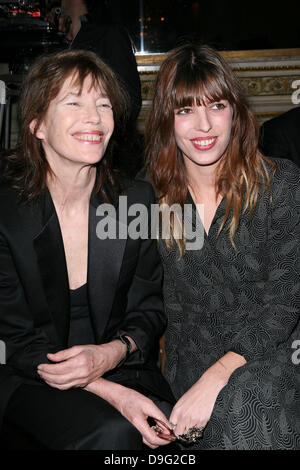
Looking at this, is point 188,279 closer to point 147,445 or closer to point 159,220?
point 159,220

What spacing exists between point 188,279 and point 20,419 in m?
0.63

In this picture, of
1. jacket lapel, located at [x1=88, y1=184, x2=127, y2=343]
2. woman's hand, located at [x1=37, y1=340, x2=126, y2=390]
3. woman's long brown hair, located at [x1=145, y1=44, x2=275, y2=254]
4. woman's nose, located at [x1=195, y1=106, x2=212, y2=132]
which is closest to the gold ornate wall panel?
woman's long brown hair, located at [x1=145, y1=44, x2=275, y2=254]

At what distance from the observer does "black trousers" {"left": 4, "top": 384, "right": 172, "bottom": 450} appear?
1.26 metres

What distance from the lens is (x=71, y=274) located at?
5.27ft

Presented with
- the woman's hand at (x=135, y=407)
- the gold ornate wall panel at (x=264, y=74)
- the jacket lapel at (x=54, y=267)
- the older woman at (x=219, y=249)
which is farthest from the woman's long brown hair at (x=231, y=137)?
the gold ornate wall panel at (x=264, y=74)

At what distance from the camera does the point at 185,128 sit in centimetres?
161

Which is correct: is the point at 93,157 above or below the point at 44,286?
above

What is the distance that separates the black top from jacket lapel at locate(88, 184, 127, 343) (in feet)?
0.21

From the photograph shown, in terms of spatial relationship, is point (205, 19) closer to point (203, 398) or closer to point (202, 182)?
point (202, 182)

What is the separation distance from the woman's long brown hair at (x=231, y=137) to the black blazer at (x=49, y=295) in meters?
0.23

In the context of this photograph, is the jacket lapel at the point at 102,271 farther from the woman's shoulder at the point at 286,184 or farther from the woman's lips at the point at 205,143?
the woman's shoulder at the point at 286,184

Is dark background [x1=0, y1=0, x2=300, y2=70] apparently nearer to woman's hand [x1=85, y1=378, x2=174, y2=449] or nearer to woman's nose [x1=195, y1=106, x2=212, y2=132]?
woman's nose [x1=195, y1=106, x2=212, y2=132]
